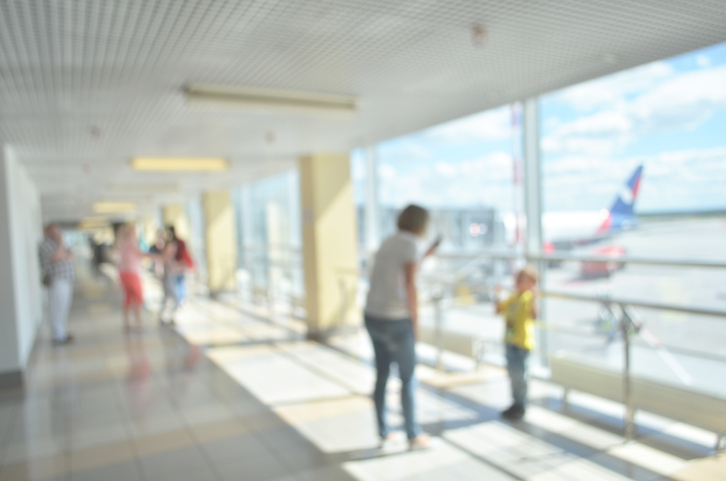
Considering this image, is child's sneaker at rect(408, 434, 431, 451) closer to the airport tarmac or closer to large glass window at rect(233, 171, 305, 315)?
the airport tarmac

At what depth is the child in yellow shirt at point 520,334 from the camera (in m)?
3.64

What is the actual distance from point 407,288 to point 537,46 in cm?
164

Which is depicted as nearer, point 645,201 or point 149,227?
point 645,201

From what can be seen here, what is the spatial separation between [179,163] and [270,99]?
4.06 meters

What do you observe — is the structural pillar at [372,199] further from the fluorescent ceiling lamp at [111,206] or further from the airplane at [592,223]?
the fluorescent ceiling lamp at [111,206]

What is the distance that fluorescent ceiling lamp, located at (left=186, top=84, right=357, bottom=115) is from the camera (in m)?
3.84

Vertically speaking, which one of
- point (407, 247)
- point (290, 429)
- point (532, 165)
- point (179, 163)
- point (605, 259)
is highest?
point (179, 163)

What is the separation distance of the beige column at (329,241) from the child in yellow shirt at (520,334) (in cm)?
359

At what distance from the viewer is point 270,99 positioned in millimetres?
4145

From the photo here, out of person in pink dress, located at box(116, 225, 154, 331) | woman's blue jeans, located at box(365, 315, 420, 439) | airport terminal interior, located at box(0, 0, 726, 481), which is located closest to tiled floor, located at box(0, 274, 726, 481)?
airport terminal interior, located at box(0, 0, 726, 481)

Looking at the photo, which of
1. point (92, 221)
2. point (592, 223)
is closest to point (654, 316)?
point (592, 223)

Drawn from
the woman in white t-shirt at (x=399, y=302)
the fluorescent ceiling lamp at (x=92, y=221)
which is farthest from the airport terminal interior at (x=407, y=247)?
the fluorescent ceiling lamp at (x=92, y=221)

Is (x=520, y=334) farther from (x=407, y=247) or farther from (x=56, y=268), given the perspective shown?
(x=56, y=268)

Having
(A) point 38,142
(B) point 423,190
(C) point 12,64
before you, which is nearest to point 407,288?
(C) point 12,64
